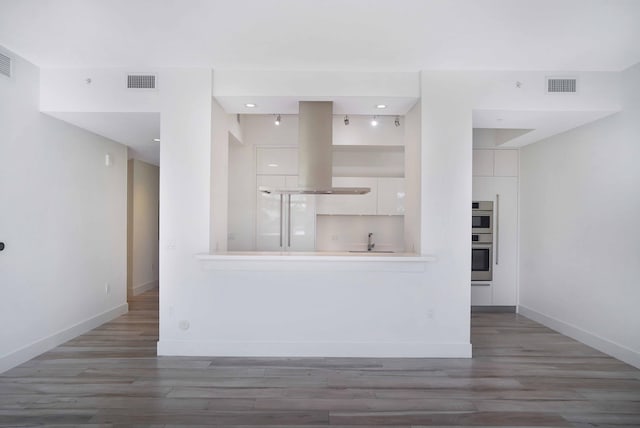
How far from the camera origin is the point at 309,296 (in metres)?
3.62

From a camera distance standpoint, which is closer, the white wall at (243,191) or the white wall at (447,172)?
the white wall at (447,172)

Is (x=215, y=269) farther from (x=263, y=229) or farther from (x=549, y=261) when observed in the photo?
(x=549, y=261)

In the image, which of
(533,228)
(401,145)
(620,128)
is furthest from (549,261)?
(401,145)

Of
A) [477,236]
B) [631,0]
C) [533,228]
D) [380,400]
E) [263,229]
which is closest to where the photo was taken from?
[631,0]

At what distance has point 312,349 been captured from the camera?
11.8 feet

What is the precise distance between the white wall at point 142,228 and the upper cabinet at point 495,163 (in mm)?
5750

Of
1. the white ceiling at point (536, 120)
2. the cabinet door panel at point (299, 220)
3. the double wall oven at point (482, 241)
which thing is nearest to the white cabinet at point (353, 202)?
the cabinet door panel at point (299, 220)

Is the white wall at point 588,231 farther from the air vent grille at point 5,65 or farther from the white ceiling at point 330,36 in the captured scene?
the air vent grille at point 5,65

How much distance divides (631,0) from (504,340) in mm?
3430

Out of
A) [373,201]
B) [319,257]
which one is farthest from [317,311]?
[373,201]

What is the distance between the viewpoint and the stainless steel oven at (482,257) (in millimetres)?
5332

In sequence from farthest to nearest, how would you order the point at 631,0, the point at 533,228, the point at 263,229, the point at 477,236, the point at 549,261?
1. the point at 263,229
2. the point at 477,236
3. the point at 533,228
4. the point at 549,261
5. the point at 631,0

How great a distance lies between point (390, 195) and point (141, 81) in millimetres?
3882

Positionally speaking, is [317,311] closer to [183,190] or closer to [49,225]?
[183,190]
